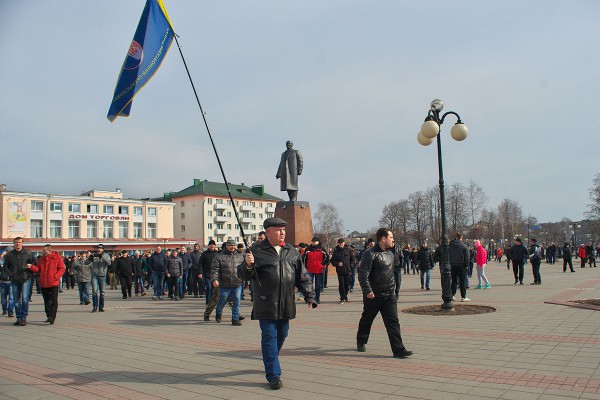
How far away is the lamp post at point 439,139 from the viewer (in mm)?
10859

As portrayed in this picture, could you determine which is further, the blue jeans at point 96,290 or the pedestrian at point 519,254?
the pedestrian at point 519,254

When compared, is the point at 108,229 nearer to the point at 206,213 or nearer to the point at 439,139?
the point at 206,213

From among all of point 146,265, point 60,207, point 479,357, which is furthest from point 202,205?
point 479,357

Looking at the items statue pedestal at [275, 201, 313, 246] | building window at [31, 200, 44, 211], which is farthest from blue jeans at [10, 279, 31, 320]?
building window at [31, 200, 44, 211]

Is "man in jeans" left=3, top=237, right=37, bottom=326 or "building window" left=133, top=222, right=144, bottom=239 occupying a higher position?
"building window" left=133, top=222, right=144, bottom=239

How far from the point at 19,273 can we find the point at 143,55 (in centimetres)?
572

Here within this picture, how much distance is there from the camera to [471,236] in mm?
71250

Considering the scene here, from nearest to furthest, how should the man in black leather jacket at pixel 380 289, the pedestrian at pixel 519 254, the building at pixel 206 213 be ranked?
1. the man in black leather jacket at pixel 380 289
2. the pedestrian at pixel 519 254
3. the building at pixel 206 213

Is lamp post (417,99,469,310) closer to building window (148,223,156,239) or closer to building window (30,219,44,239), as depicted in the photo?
building window (30,219,44,239)

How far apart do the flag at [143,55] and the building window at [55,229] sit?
65.6m

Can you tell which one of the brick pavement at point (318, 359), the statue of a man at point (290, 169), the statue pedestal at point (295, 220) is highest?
the statue of a man at point (290, 169)

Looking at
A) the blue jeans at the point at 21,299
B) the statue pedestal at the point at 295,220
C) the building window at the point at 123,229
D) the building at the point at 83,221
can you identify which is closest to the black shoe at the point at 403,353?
the blue jeans at the point at 21,299

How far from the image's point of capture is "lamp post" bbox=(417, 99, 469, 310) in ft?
35.6

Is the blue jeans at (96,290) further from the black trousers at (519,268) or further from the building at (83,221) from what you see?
the building at (83,221)
